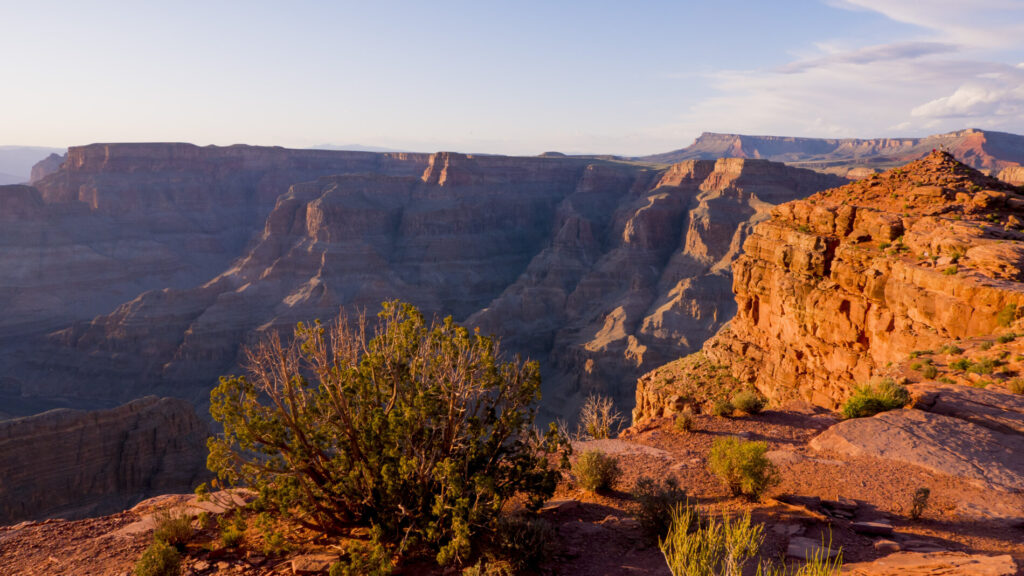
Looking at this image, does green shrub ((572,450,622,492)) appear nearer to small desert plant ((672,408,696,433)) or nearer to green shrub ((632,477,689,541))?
green shrub ((632,477,689,541))

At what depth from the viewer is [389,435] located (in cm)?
755

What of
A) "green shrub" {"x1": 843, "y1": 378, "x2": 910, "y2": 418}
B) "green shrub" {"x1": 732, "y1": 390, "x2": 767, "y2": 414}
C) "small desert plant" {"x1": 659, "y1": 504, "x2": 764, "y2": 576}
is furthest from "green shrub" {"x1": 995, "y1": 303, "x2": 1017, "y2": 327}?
"small desert plant" {"x1": 659, "y1": 504, "x2": 764, "y2": 576}

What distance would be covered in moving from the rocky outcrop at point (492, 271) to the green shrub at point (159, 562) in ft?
208

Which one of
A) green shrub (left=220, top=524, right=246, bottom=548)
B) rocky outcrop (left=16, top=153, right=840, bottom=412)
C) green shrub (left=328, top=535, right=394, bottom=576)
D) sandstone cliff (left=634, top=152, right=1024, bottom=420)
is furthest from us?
rocky outcrop (left=16, top=153, right=840, bottom=412)

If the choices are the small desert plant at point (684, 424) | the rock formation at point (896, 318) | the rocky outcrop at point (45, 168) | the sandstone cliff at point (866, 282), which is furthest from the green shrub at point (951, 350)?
the rocky outcrop at point (45, 168)

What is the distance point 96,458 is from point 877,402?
147 ft

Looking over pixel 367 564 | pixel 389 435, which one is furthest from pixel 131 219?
pixel 367 564

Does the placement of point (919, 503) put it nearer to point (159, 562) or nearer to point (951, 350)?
point (951, 350)

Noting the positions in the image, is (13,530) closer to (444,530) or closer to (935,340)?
(444,530)

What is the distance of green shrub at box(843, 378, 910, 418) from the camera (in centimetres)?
1284

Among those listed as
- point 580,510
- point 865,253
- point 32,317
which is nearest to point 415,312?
point 580,510

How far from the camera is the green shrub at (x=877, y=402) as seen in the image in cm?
1284

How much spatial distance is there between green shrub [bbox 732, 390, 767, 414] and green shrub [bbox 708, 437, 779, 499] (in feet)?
15.9

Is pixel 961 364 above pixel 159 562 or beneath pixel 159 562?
above
